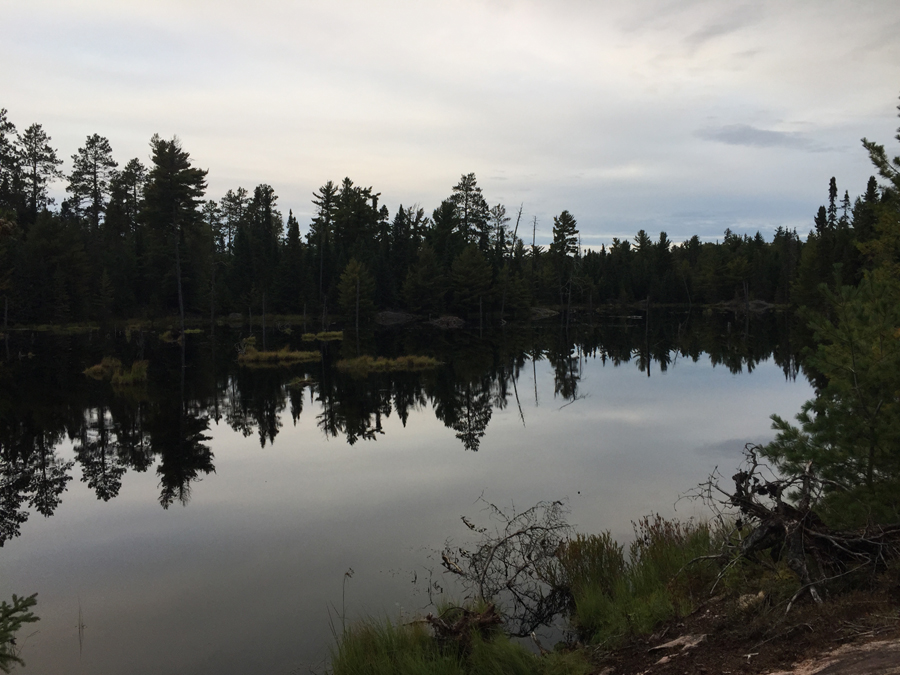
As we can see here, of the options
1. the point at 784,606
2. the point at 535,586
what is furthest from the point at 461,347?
the point at 784,606

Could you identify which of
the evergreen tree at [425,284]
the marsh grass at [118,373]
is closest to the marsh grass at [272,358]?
the marsh grass at [118,373]

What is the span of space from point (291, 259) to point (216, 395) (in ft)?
172

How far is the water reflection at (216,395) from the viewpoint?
16125mm

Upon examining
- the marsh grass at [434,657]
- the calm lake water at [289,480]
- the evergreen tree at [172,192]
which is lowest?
the calm lake water at [289,480]

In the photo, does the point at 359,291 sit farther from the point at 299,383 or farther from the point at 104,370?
the point at 299,383

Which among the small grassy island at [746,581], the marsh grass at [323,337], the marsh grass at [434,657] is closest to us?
the small grassy island at [746,581]

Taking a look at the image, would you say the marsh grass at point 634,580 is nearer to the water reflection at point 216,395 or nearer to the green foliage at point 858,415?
the green foliage at point 858,415

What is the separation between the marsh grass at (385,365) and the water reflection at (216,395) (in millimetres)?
860

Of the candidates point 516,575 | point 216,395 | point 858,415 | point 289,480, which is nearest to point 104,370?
point 216,395

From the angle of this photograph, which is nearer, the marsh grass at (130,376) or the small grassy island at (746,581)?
the small grassy island at (746,581)

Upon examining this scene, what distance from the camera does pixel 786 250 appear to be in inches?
4562

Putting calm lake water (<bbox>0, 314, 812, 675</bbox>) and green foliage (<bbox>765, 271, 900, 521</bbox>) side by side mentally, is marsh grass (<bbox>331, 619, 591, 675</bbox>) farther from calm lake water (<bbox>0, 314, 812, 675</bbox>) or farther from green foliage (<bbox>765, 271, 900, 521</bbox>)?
green foliage (<bbox>765, 271, 900, 521</bbox>)

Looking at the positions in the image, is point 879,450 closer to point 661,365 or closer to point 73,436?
point 73,436

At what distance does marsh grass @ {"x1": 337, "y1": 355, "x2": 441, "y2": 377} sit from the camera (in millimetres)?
34013
